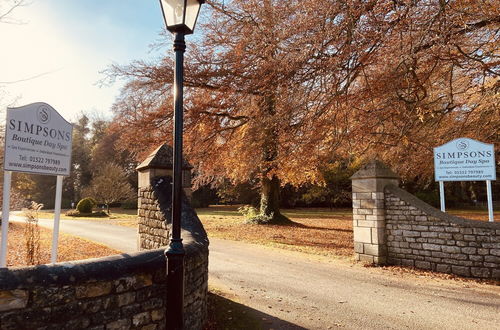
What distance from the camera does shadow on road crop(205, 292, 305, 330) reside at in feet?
15.0

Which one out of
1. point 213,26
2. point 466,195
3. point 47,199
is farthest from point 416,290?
point 47,199

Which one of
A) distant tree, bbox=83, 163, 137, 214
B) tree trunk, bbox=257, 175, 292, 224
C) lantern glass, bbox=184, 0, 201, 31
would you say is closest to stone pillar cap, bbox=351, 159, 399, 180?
lantern glass, bbox=184, 0, 201, 31

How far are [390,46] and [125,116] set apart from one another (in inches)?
473

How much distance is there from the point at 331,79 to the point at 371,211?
3459 mm

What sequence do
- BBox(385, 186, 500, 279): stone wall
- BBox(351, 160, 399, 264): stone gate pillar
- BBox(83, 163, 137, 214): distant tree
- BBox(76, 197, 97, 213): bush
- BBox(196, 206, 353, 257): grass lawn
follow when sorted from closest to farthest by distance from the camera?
BBox(385, 186, 500, 279): stone wall, BBox(351, 160, 399, 264): stone gate pillar, BBox(196, 206, 353, 257): grass lawn, BBox(76, 197, 97, 213): bush, BBox(83, 163, 137, 214): distant tree

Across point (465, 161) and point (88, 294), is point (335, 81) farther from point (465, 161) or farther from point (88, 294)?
point (88, 294)

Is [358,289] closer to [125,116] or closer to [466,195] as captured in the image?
[125,116]

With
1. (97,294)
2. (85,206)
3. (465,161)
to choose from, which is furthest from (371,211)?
(85,206)

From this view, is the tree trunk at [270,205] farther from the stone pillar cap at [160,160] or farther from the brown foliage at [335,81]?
the stone pillar cap at [160,160]

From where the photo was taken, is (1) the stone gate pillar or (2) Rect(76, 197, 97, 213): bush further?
(2) Rect(76, 197, 97, 213): bush

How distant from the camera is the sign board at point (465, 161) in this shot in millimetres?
7805

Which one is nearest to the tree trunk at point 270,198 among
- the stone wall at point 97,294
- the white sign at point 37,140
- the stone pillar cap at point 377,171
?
the stone pillar cap at point 377,171

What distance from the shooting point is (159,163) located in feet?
21.1

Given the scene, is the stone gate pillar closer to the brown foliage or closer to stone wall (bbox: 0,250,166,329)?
the brown foliage
